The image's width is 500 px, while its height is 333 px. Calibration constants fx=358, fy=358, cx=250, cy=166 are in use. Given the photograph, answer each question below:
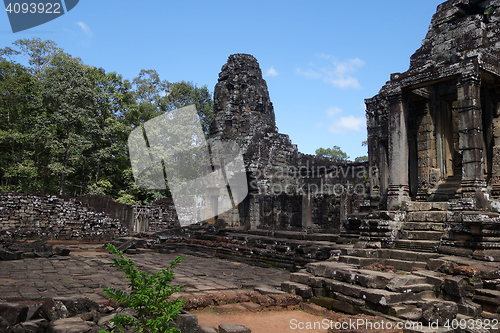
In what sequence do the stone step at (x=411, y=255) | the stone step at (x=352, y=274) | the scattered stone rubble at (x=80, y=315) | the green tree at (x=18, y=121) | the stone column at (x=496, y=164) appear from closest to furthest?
the scattered stone rubble at (x=80, y=315) < the stone step at (x=352, y=274) < the stone step at (x=411, y=255) < the stone column at (x=496, y=164) < the green tree at (x=18, y=121)

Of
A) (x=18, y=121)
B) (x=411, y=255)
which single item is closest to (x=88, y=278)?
(x=411, y=255)

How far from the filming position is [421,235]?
6.78m

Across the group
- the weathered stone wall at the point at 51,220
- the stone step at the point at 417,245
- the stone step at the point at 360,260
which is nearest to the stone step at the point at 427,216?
the stone step at the point at 417,245

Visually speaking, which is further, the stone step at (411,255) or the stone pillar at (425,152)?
the stone pillar at (425,152)

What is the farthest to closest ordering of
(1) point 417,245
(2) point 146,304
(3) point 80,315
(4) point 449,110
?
(4) point 449,110 < (1) point 417,245 < (3) point 80,315 < (2) point 146,304

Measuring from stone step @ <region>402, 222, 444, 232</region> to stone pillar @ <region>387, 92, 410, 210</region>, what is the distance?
2.19 ft

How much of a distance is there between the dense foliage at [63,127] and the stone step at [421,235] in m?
19.7

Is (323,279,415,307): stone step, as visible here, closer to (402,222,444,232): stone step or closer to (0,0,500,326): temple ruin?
(0,0,500,326): temple ruin

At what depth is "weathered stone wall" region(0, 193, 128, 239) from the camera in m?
15.5

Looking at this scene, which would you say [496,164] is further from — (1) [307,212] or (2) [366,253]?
(1) [307,212]

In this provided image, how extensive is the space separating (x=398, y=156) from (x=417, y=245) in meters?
2.16

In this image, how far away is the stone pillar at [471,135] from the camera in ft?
21.4

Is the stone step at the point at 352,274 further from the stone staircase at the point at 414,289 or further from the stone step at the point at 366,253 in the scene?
the stone step at the point at 366,253

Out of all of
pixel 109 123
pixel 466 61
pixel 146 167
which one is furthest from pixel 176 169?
pixel 466 61
